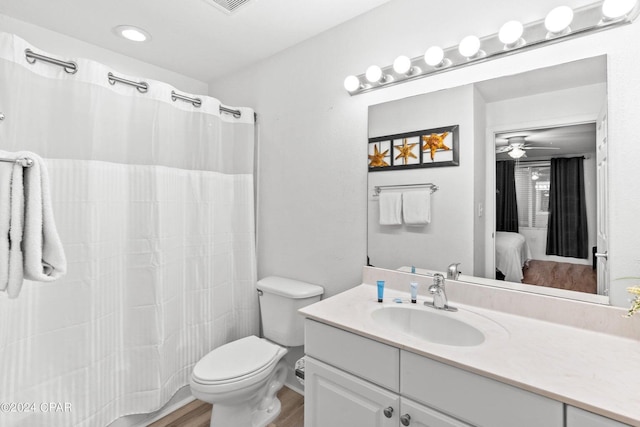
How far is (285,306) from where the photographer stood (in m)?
1.92

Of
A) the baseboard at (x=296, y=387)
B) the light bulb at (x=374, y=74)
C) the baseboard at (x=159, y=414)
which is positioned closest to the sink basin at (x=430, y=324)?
the baseboard at (x=296, y=387)

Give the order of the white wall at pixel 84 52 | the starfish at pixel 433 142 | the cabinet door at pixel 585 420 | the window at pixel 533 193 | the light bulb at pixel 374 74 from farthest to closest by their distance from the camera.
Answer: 1. the white wall at pixel 84 52
2. the light bulb at pixel 374 74
3. the starfish at pixel 433 142
4. the window at pixel 533 193
5. the cabinet door at pixel 585 420

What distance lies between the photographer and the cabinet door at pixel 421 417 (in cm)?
93

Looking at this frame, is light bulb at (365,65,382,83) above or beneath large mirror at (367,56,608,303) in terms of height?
above

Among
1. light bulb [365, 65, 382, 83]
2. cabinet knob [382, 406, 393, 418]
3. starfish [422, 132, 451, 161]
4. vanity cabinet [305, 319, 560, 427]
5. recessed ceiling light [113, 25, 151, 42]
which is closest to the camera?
vanity cabinet [305, 319, 560, 427]

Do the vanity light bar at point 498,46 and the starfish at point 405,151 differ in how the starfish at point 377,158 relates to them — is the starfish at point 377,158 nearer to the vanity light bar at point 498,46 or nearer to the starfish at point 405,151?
the starfish at point 405,151

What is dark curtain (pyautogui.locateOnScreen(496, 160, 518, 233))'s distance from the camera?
1.33 m

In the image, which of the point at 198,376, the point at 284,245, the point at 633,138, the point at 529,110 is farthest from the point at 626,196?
the point at 198,376

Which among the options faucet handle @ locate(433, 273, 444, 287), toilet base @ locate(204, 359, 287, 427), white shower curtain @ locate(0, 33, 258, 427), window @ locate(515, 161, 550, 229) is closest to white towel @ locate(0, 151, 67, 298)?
white shower curtain @ locate(0, 33, 258, 427)

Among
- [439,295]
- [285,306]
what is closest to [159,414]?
[285,306]

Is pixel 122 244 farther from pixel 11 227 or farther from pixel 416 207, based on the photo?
pixel 416 207

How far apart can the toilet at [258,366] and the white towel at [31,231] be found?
938 mm

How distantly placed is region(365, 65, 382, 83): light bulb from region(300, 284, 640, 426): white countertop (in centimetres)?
118

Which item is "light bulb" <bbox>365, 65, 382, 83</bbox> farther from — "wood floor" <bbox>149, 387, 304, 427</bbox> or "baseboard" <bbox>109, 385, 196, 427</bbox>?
"baseboard" <bbox>109, 385, 196, 427</bbox>
